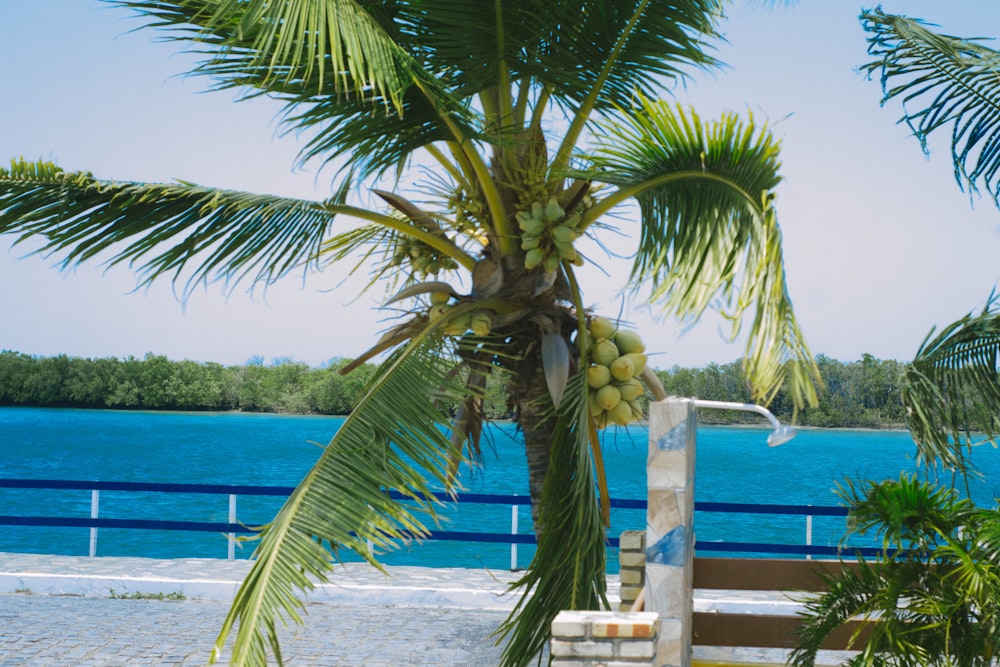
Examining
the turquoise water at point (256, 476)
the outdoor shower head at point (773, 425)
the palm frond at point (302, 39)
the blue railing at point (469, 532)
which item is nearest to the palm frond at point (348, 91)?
the palm frond at point (302, 39)

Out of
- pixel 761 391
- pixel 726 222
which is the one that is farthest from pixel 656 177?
pixel 761 391

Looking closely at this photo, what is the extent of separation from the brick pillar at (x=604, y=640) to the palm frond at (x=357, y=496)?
0.75 m

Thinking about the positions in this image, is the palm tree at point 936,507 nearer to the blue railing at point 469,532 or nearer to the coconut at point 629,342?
the coconut at point 629,342

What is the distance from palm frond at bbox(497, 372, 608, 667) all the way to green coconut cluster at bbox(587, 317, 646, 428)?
1.17 ft

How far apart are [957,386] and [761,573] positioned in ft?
5.27

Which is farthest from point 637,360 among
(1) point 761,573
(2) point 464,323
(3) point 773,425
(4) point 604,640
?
(4) point 604,640

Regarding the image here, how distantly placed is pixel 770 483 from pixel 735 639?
79992 mm

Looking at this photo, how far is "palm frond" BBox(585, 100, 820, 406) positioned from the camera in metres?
4.37

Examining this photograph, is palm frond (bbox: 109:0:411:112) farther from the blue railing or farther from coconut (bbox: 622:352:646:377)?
the blue railing

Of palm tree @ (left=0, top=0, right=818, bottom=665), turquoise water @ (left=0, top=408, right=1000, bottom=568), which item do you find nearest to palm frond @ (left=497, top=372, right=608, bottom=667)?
palm tree @ (left=0, top=0, right=818, bottom=665)

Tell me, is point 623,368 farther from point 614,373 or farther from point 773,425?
point 773,425

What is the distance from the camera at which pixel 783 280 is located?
440 centimetres

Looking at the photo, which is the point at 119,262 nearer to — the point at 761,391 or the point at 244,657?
the point at 244,657

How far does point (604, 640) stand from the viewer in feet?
13.5
